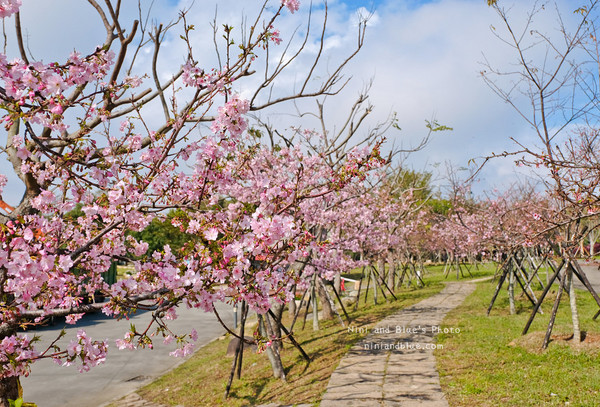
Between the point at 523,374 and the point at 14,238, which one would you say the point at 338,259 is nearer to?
the point at 523,374

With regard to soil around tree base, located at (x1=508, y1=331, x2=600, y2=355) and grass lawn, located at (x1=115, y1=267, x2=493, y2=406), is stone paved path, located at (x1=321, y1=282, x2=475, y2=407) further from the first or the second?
soil around tree base, located at (x1=508, y1=331, x2=600, y2=355)

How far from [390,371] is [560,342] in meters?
3.18

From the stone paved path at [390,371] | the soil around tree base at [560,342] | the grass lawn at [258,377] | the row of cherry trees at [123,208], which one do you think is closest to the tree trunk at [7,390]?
the row of cherry trees at [123,208]

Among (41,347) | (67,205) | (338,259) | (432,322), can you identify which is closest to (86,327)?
(41,347)

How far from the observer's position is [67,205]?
475cm

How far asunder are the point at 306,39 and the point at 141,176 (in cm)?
293

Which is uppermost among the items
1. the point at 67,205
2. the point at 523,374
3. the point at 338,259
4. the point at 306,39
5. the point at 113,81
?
the point at 306,39

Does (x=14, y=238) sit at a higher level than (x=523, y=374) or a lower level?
higher

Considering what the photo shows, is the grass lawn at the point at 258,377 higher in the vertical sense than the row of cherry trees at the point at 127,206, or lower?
lower

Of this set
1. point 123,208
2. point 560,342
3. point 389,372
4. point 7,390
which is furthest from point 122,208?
point 560,342

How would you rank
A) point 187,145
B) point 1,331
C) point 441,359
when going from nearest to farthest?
point 1,331, point 187,145, point 441,359

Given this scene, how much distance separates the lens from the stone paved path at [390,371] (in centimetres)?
604

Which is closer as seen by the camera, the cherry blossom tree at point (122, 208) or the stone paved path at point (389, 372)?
the cherry blossom tree at point (122, 208)

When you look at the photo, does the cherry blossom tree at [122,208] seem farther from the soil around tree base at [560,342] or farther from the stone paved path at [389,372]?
the soil around tree base at [560,342]
